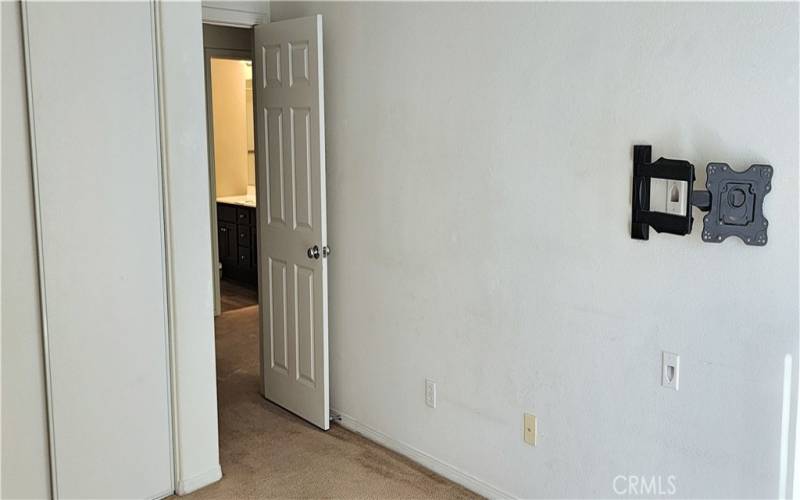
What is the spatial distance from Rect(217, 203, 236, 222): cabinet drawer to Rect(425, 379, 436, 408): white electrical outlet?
422cm

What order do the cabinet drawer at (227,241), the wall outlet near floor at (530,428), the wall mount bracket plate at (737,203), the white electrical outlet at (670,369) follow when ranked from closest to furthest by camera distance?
the wall mount bracket plate at (737,203)
the white electrical outlet at (670,369)
the wall outlet near floor at (530,428)
the cabinet drawer at (227,241)

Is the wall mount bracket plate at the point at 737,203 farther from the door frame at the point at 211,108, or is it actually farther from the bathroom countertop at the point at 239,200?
the bathroom countertop at the point at 239,200

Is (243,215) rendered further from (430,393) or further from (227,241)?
(430,393)

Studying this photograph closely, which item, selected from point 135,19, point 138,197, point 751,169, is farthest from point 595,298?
point 135,19

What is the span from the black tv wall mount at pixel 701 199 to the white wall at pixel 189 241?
6.11ft

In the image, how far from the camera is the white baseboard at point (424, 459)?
3.26 metres

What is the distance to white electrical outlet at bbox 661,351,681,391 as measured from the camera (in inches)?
100

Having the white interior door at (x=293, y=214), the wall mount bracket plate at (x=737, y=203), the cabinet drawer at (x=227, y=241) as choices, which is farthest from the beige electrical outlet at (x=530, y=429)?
the cabinet drawer at (x=227, y=241)

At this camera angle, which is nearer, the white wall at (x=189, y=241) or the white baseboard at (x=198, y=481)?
the white wall at (x=189, y=241)

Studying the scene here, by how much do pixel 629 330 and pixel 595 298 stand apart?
175 millimetres

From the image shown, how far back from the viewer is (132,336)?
313 centimetres

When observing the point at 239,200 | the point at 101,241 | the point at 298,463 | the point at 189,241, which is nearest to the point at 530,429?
the point at 298,463

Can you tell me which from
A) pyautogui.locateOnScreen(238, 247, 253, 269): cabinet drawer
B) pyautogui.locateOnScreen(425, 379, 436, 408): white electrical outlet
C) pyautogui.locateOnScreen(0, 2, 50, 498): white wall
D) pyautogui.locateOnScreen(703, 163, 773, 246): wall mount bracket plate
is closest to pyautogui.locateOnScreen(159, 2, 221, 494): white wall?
pyautogui.locateOnScreen(0, 2, 50, 498): white wall

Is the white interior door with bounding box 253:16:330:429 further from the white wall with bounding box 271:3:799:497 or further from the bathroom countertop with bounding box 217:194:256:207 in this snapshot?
the bathroom countertop with bounding box 217:194:256:207
